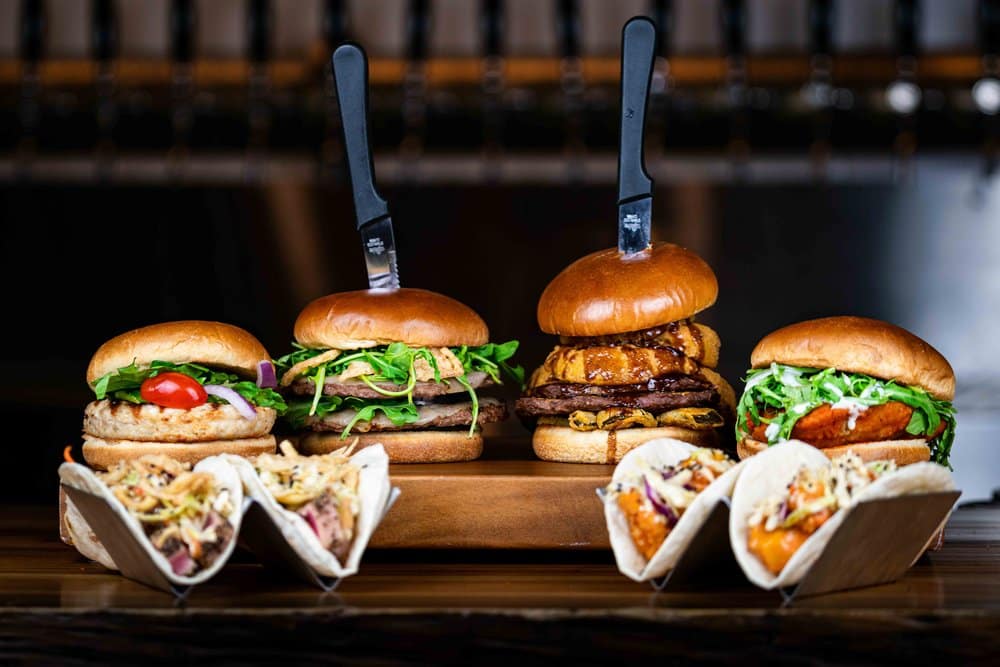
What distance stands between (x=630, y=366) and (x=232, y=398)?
96 cm

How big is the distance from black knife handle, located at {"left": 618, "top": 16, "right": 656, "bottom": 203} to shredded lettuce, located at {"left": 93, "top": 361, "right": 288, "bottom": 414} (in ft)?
3.20

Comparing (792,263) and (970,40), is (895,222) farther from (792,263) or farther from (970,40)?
(970,40)

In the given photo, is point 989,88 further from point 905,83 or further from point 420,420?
point 420,420

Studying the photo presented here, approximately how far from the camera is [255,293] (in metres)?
5.87

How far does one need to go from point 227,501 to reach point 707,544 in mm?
A: 814

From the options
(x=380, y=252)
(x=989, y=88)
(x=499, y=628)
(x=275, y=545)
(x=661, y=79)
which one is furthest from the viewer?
(x=661, y=79)

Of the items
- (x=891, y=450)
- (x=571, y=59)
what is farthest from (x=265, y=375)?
(x=571, y=59)

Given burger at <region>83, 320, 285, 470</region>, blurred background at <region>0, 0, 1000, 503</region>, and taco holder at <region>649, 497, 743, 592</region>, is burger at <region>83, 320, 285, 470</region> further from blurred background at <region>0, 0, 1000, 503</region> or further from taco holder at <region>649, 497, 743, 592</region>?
blurred background at <region>0, 0, 1000, 503</region>

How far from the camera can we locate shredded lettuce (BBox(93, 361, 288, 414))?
282 cm

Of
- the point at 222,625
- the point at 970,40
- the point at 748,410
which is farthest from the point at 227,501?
the point at 970,40

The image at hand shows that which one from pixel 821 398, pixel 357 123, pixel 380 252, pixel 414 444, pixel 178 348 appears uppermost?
pixel 357 123

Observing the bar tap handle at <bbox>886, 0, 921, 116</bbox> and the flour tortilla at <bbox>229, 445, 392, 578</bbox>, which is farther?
the bar tap handle at <bbox>886, 0, 921, 116</bbox>

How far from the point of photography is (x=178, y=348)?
2.83 metres

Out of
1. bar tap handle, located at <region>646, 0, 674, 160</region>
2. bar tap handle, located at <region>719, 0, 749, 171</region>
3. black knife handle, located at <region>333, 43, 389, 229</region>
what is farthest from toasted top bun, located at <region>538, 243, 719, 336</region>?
bar tap handle, located at <region>719, 0, 749, 171</region>
